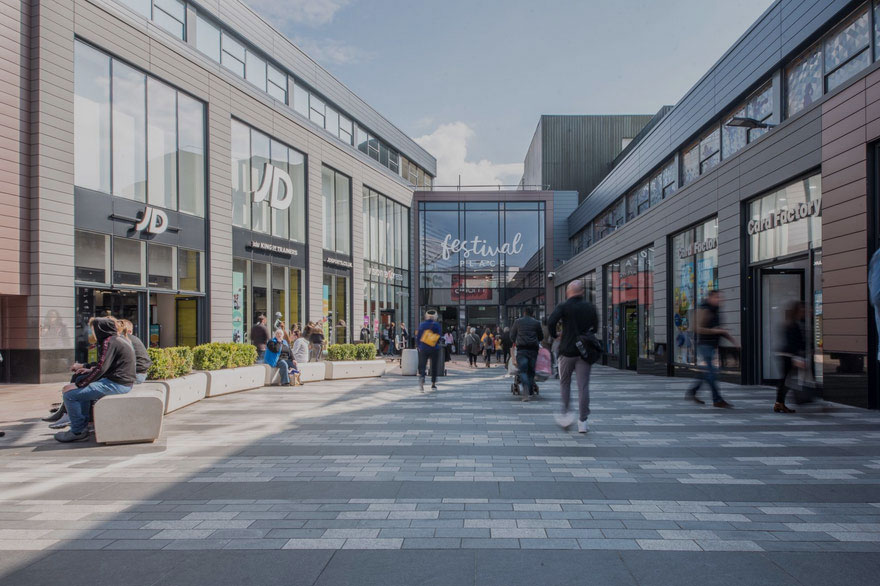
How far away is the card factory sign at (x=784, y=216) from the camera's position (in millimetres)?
11062

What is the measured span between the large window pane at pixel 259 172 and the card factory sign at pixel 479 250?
15.0 meters

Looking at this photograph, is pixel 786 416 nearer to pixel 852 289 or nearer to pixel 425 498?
pixel 852 289

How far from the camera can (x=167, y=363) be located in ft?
33.1

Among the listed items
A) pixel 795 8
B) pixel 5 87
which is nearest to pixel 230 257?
pixel 5 87

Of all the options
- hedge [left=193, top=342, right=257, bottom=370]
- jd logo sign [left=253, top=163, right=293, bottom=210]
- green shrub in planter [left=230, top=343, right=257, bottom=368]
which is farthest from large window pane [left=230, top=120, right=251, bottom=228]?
hedge [left=193, top=342, right=257, bottom=370]

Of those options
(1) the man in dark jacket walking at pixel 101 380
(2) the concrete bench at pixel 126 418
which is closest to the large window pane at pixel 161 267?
(1) the man in dark jacket walking at pixel 101 380

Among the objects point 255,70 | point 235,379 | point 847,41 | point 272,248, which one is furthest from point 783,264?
point 255,70

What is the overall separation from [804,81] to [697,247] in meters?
5.31

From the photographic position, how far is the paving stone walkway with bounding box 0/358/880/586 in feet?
11.5

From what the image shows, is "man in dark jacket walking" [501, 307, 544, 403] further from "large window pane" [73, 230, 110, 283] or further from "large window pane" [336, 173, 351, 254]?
"large window pane" [336, 173, 351, 254]

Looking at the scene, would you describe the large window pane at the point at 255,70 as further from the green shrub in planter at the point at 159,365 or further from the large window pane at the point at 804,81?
the large window pane at the point at 804,81

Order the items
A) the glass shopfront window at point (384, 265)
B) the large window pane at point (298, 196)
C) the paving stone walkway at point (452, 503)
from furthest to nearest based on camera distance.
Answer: the glass shopfront window at point (384, 265)
the large window pane at point (298, 196)
the paving stone walkway at point (452, 503)

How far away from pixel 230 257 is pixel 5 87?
26.9 feet

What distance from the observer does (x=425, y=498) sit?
4840 millimetres
